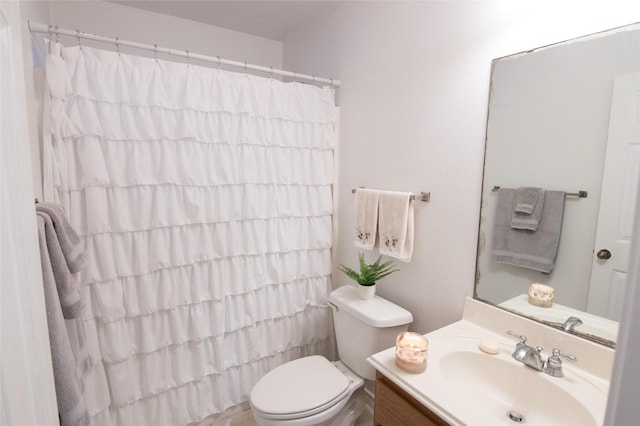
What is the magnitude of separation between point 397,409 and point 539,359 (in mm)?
490

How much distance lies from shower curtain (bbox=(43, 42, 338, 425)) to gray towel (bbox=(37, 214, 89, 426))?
649 mm

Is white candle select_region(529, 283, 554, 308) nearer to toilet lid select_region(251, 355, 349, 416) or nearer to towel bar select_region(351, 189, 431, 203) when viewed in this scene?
towel bar select_region(351, 189, 431, 203)

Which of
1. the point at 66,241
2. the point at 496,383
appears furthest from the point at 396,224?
the point at 66,241

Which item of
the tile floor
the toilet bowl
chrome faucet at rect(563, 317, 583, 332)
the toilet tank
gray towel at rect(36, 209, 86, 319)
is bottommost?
the tile floor

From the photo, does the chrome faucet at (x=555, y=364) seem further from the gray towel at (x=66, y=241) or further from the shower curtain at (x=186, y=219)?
the gray towel at (x=66, y=241)

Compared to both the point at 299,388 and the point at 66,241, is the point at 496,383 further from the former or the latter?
the point at 66,241

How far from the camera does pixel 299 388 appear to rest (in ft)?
4.77

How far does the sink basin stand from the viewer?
0.93 m

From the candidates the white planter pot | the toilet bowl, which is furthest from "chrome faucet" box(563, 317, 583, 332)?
the toilet bowl

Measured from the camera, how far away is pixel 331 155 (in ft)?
6.74

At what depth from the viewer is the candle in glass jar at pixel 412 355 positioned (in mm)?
1013

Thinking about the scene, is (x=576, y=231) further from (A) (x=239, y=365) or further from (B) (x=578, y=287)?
(A) (x=239, y=365)

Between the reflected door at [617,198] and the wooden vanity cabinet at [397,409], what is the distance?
648 mm

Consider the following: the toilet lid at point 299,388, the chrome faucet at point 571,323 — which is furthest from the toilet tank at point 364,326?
the chrome faucet at point 571,323
